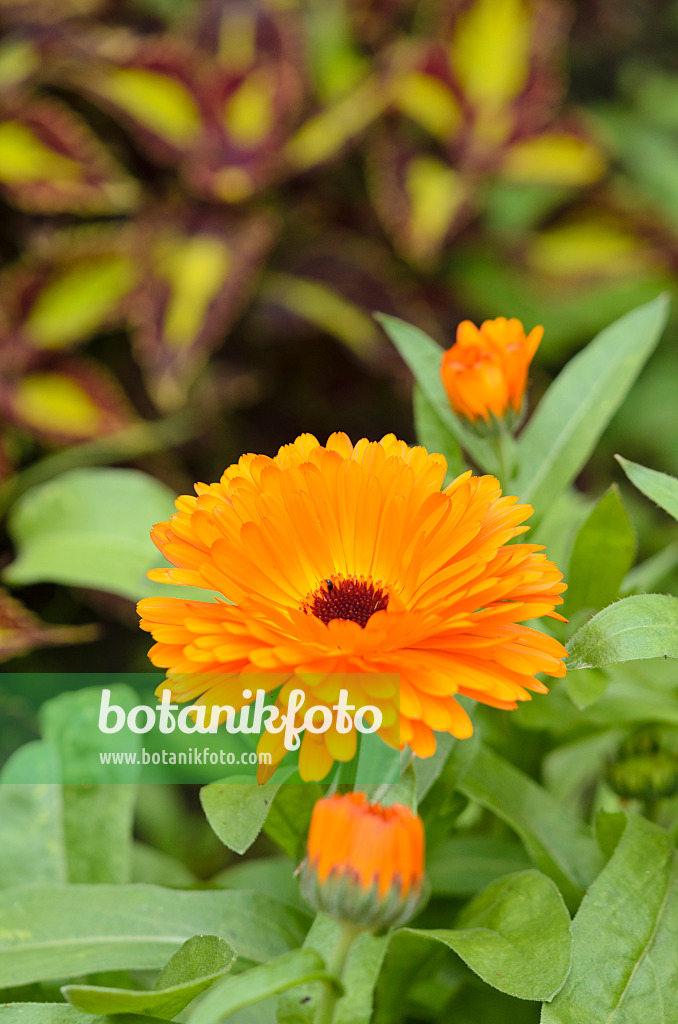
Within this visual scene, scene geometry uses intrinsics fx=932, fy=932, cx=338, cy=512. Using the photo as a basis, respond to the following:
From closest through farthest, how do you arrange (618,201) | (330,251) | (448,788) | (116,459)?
(448,788) → (116,459) → (330,251) → (618,201)

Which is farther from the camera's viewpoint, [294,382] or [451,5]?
[451,5]

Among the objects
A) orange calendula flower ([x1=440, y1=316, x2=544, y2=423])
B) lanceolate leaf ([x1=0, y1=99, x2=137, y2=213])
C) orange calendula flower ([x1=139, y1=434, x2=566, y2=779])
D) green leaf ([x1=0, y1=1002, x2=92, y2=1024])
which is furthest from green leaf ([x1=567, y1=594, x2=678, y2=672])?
lanceolate leaf ([x1=0, y1=99, x2=137, y2=213])

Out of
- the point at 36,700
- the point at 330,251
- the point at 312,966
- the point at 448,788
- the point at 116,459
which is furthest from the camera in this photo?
the point at 330,251

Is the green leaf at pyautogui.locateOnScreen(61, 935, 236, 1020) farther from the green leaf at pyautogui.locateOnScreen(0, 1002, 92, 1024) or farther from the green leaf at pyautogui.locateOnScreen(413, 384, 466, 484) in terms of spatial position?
the green leaf at pyautogui.locateOnScreen(413, 384, 466, 484)

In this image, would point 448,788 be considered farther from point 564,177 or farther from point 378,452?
point 564,177

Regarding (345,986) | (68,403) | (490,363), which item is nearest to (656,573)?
(490,363)

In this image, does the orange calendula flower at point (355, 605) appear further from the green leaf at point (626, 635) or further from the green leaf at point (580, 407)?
the green leaf at point (580, 407)

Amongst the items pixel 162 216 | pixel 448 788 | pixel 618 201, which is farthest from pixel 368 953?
pixel 618 201
